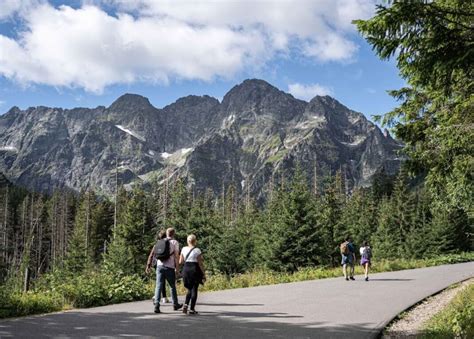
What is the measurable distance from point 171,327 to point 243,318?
1918 mm

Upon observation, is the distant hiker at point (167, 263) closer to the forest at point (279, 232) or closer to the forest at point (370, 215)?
the forest at point (370, 215)

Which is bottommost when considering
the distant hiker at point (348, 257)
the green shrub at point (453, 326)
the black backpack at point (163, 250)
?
the green shrub at point (453, 326)

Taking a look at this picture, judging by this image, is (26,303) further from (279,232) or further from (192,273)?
(279,232)

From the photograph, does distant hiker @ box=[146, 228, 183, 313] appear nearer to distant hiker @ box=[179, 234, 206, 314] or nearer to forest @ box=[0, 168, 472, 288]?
distant hiker @ box=[179, 234, 206, 314]

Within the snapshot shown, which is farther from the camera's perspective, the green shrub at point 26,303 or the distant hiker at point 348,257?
the distant hiker at point 348,257

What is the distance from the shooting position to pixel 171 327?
9.07m

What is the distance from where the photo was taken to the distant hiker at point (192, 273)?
10.8 metres

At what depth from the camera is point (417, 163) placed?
47.8 ft

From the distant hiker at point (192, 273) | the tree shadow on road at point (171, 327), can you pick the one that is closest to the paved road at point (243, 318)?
the tree shadow on road at point (171, 327)

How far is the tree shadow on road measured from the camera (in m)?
8.41

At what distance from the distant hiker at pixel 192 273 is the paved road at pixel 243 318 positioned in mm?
409

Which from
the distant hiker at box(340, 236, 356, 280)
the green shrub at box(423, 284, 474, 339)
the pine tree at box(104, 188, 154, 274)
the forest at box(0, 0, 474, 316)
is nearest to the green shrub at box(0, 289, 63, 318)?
the forest at box(0, 0, 474, 316)

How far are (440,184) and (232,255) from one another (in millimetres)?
25592

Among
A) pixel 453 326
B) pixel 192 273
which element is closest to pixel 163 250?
pixel 192 273
